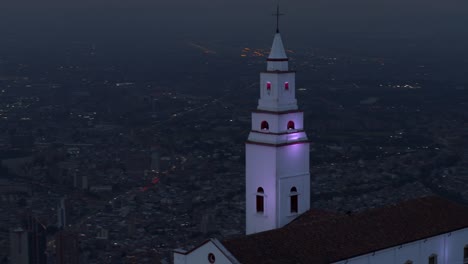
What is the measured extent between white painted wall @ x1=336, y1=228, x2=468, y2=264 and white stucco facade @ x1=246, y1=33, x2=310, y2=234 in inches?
167

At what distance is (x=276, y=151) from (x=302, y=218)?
93.9 inches

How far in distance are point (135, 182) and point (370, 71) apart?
62055mm

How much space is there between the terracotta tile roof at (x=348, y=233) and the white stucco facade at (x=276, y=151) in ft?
2.92

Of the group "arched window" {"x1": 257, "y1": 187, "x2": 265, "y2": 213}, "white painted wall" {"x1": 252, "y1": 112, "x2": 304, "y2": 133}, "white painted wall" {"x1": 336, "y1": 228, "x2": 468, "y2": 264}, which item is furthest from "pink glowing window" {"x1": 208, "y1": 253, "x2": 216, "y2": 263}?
"white painted wall" {"x1": 252, "y1": 112, "x2": 304, "y2": 133}

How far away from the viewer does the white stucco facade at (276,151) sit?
30891mm

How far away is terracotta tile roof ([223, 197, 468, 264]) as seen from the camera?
26.0 meters

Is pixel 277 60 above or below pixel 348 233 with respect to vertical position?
above

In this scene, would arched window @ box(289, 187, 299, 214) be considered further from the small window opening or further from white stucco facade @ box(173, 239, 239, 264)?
white stucco facade @ box(173, 239, 239, 264)

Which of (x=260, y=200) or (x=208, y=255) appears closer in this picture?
(x=208, y=255)

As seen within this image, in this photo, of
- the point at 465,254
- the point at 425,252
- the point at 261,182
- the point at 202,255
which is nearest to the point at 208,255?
the point at 202,255

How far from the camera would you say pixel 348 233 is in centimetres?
2786

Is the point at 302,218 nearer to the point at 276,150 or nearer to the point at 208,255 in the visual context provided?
the point at 276,150

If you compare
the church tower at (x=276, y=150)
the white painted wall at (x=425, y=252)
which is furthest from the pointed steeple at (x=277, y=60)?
the white painted wall at (x=425, y=252)

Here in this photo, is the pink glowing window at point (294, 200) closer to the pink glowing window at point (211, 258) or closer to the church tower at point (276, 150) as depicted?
the church tower at point (276, 150)
